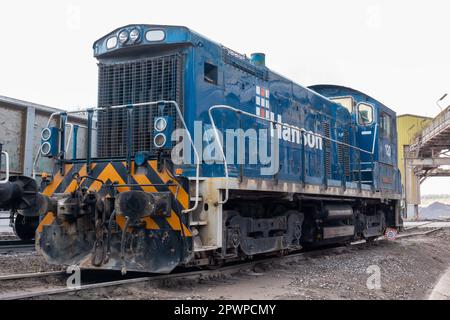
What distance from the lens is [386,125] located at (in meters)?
12.8

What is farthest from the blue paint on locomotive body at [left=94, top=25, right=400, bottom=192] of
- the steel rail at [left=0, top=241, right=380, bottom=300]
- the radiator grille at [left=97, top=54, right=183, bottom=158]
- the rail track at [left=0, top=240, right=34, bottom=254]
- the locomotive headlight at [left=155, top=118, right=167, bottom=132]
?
the rail track at [left=0, top=240, right=34, bottom=254]

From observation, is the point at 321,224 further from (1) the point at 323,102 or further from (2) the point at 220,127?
(2) the point at 220,127

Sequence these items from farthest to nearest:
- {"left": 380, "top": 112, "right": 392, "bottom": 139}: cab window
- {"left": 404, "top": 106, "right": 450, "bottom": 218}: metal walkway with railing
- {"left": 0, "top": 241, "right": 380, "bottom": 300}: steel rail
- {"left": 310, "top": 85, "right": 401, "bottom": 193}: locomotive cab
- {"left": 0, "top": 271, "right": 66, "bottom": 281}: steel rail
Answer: {"left": 404, "top": 106, "right": 450, "bottom": 218}: metal walkway with railing → {"left": 380, "top": 112, "right": 392, "bottom": 139}: cab window → {"left": 310, "top": 85, "right": 401, "bottom": 193}: locomotive cab → {"left": 0, "top": 271, "right": 66, "bottom": 281}: steel rail → {"left": 0, "top": 241, "right": 380, "bottom": 300}: steel rail

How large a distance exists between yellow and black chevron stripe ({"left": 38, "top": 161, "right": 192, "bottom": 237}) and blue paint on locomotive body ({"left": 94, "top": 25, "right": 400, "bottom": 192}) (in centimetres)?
34

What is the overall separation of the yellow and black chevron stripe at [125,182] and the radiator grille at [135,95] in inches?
16.3

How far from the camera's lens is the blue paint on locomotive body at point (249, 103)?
6.59m

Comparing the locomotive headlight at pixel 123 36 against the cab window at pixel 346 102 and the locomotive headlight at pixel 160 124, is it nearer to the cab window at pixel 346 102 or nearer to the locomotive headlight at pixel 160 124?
the locomotive headlight at pixel 160 124

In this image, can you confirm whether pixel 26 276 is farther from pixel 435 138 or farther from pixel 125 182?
pixel 435 138

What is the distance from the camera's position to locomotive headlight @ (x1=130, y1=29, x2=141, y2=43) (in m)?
6.75

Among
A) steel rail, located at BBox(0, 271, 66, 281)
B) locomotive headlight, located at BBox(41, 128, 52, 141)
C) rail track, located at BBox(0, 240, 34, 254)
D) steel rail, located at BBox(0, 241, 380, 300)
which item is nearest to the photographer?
steel rail, located at BBox(0, 241, 380, 300)

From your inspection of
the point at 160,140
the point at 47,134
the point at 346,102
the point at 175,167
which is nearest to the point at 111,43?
the point at 47,134

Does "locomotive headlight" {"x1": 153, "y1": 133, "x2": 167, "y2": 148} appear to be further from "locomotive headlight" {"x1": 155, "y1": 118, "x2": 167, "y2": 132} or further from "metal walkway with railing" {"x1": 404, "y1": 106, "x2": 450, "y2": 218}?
"metal walkway with railing" {"x1": 404, "y1": 106, "x2": 450, "y2": 218}

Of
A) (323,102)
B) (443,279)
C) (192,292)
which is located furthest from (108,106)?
(443,279)

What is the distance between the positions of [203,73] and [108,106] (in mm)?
1463
